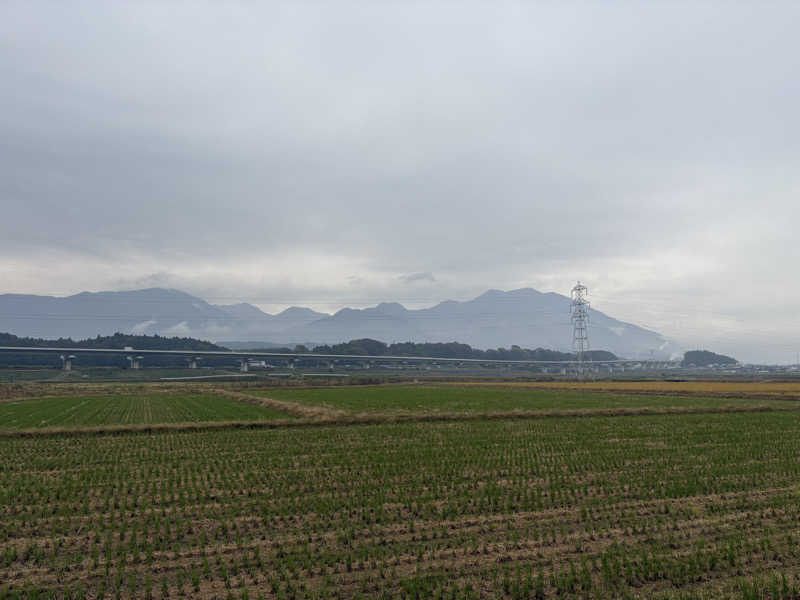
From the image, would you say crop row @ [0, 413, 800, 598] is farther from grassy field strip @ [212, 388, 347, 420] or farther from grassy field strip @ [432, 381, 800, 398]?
grassy field strip @ [432, 381, 800, 398]

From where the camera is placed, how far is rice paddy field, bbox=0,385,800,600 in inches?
402

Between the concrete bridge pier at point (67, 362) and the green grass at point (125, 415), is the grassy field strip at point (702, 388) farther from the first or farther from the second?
the concrete bridge pier at point (67, 362)

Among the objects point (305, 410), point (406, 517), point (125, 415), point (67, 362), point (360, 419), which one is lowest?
point (67, 362)

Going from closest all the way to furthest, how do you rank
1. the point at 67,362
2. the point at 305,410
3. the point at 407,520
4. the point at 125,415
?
the point at 407,520 → the point at 305,410 → the point at 125,415 → the point at 67,362

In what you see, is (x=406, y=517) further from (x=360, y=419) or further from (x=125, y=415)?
(x=125, y=415)

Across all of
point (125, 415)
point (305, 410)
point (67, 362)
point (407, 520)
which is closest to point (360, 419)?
point (305, 410)

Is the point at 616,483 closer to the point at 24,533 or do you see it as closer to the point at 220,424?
the point at 24,533

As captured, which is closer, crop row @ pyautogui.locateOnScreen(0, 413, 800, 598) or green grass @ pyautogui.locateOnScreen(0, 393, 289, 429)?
crop row @ pyautogui.locateOnScreen(0, 413, 800, 598)

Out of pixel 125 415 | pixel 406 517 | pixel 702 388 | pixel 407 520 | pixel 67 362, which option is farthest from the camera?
pixel 67 362

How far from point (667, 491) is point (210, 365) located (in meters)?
171

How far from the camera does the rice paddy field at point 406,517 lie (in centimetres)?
1021

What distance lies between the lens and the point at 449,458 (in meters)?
22.2

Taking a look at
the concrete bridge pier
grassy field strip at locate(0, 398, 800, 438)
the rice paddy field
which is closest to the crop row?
the rice paddy field

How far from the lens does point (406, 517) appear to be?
46.3 feet
